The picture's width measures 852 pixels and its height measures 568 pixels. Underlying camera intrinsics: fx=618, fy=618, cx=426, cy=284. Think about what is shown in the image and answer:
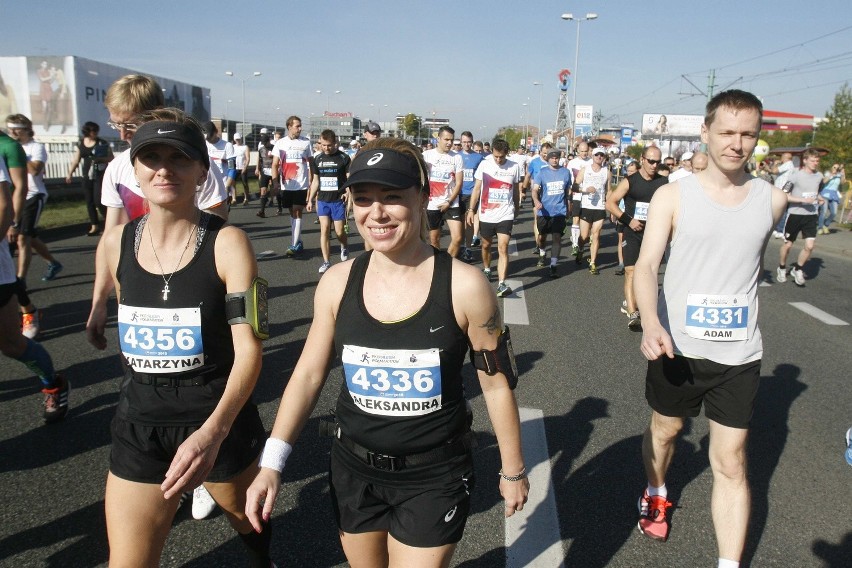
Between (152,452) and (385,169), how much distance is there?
1.32 meters

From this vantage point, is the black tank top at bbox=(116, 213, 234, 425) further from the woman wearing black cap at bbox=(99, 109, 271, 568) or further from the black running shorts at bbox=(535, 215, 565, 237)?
the black running shorts at bbox=(535, 215, 565, 237)

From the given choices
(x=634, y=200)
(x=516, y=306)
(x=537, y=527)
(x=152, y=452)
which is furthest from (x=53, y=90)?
(x=537, y=527)

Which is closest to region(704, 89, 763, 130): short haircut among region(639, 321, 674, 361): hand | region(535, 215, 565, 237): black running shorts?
region(639, 321, 674, 361): hand

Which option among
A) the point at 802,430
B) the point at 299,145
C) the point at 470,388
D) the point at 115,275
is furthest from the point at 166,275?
the point at 299,145

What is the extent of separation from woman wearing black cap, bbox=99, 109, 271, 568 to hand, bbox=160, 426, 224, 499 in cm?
9

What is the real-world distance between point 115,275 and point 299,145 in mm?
9400

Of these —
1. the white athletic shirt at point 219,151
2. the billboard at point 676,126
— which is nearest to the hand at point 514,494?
the white athletic shirt at point 219,151

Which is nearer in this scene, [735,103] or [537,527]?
[735,103]

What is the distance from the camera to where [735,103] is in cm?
279

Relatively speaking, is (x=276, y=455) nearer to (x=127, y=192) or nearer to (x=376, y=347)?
(x=376, y=347)

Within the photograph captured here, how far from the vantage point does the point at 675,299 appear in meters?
3.01

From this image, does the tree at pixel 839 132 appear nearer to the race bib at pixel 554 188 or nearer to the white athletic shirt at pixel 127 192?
the race bib at pixel 554 188

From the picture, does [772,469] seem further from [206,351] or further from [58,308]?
[58,308]

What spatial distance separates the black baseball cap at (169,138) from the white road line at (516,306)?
540 cm
